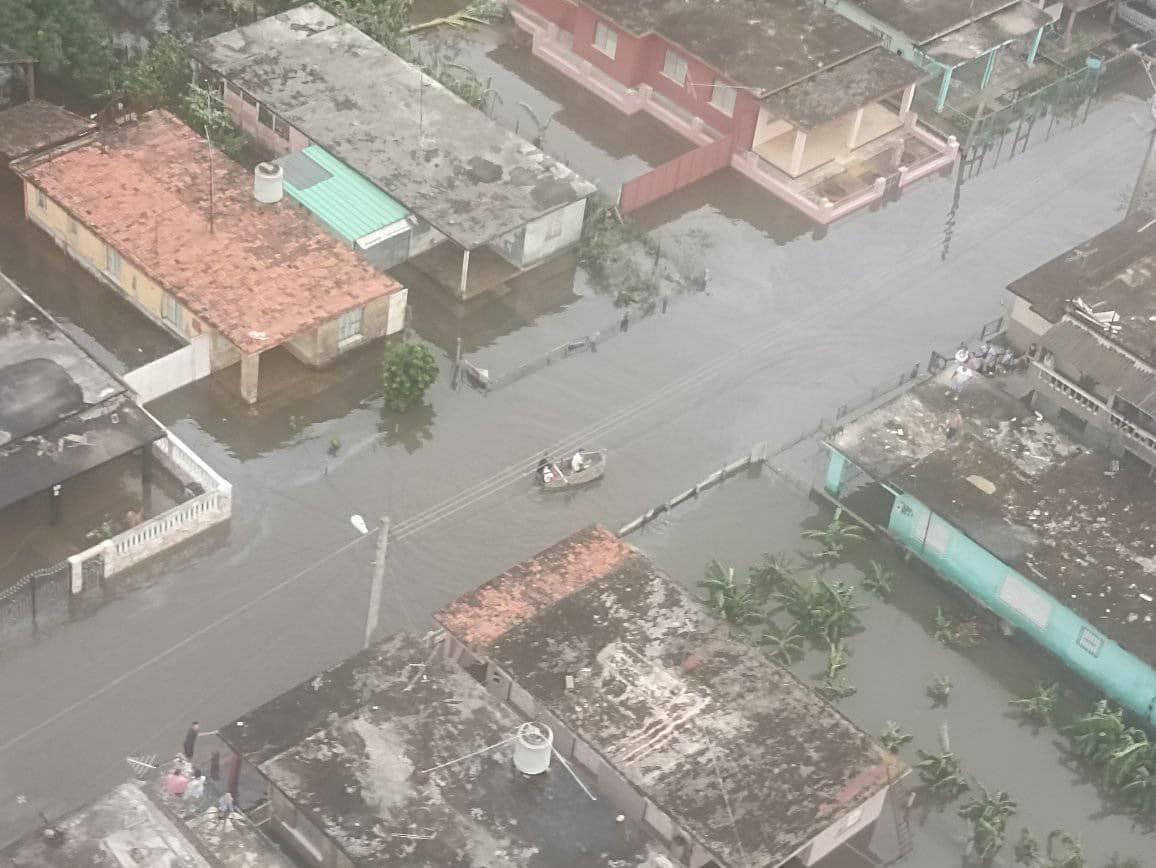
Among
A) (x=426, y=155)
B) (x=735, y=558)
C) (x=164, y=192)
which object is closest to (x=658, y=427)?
(x=735, y=558)

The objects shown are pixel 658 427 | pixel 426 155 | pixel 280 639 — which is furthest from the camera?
pixel 426 155

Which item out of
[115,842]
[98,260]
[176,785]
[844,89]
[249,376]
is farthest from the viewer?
[844,89]

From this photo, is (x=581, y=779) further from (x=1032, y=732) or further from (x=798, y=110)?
(x=798, y=110)

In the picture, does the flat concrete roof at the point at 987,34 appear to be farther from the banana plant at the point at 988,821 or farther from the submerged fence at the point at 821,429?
the banana plant at the point at 988,821

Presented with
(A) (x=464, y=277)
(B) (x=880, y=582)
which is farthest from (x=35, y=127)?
(B) (x=880, y=582)

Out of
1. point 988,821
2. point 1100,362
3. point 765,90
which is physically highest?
point 765,90

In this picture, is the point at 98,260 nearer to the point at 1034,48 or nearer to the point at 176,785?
the point at 176,785

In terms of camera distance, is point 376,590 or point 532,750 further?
point 376,590
